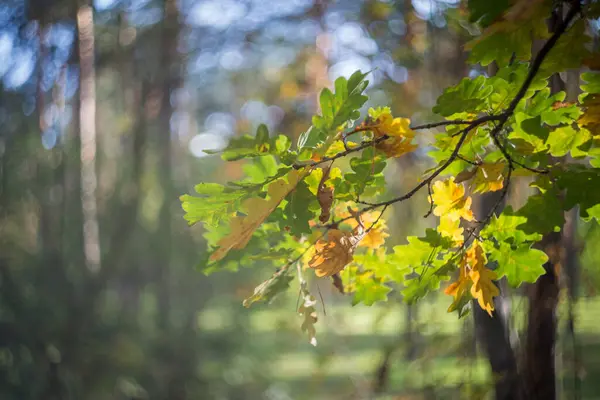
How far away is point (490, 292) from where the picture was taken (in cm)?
75

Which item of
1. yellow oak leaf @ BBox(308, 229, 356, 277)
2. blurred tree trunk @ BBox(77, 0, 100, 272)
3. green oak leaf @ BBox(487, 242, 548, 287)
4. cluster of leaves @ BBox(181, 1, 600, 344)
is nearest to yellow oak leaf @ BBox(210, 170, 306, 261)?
cluster of leaves @ BBox(181, 1, 600, 344)

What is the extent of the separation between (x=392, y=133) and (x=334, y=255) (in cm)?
19

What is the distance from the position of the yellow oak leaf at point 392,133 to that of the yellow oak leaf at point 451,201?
0.10m

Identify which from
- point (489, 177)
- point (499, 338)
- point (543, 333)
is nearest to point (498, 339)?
point (499, 338)

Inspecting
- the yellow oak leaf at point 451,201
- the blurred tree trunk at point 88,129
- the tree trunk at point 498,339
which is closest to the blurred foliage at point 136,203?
the blurred tree trunk at point 88,129

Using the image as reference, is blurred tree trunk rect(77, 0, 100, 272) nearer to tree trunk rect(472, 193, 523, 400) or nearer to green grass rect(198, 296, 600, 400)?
green grass rect(198, 296, 600, 400)

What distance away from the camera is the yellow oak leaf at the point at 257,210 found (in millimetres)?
704

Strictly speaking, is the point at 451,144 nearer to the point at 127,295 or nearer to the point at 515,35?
the point at 515,35

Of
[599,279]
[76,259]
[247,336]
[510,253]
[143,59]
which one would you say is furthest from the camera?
[143,59]

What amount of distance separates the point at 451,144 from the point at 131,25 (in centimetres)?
582

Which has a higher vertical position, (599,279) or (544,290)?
(544,290)

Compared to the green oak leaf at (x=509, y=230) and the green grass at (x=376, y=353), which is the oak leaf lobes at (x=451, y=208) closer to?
the green oak leaf at (x=509, y=230)

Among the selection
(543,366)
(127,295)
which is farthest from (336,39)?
(127,295)

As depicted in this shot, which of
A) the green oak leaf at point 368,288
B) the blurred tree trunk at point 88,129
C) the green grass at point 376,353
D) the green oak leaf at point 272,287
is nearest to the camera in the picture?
the green oak leaf at point 272,287
